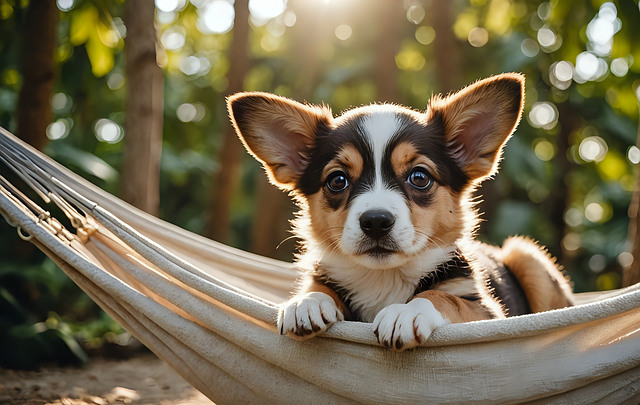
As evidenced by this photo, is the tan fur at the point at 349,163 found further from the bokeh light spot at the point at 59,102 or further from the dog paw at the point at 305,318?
the bokeh light spot at the point at 59,102

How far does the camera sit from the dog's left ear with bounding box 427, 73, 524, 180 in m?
2.24

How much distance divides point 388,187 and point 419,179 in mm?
182

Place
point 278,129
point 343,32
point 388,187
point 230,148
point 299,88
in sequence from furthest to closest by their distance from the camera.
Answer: point 343,32 < point 299,88 < point 230,148 < point 278,129 < point 388,187

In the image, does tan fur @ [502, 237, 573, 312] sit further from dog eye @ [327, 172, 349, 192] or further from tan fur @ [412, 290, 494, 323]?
dog eye @ [327, 172, 349, 192]

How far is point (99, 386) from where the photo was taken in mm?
3486

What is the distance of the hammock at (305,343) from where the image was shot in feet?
5.21

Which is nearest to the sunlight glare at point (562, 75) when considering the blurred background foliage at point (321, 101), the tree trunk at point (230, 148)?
the blurred background foliage at point (321, 101)

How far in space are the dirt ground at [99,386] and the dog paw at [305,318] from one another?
1.78 metres

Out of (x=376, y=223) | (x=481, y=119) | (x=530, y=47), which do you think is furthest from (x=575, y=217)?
(x=376, y=223)

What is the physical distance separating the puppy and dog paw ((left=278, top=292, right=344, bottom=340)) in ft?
0.18

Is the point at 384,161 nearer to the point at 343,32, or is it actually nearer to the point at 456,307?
the point at 456,307

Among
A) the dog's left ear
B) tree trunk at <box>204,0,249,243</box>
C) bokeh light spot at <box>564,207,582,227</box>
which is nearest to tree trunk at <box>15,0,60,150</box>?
tree trunk at <box>204,0,249,243</box>

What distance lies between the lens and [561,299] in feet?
9.77

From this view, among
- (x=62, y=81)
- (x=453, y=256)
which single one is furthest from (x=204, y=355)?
(x=62, y=81)
